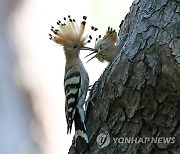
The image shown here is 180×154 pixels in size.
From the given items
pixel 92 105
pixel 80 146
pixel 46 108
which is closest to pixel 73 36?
pixel 92 105

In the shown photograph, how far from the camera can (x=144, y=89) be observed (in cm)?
228

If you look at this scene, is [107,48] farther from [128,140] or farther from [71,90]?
[128,140]

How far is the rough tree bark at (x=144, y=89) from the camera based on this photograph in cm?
223

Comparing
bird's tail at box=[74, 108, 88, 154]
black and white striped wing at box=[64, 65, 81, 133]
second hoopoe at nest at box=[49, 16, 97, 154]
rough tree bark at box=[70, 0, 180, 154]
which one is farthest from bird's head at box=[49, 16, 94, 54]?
bird's tail at box=[74, 108, 88, 154]

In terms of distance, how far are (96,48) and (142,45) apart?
0.43 meters

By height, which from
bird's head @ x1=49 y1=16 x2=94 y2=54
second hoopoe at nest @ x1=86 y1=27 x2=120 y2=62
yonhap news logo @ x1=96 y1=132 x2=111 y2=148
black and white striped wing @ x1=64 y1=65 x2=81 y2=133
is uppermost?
bird's head @ x1=49 y1=16 x2=94 y2=54

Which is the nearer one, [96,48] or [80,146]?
[80,146]

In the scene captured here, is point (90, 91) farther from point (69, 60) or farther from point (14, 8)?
point (14, 8)

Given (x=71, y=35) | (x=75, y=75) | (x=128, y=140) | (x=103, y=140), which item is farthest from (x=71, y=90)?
(x=128, y=140)

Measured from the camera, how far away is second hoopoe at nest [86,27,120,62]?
267 centimetres

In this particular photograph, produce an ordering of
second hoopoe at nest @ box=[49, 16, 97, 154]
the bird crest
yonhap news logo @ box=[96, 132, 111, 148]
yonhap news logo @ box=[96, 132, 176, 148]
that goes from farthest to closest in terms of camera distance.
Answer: the bird crest → second hoopoe at nest @ box=[49, 16, 97, 154] → yonhap news logo @ box=[96, 132, 111, 148] → yonhap news logo @ box=[96, 132, 176, 148]

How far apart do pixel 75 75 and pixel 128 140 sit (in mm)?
560

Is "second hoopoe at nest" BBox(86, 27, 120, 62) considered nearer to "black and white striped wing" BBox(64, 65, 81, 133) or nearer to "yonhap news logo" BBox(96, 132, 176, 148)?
"black and white striped wing" BBox(64, 65, 81, 133)

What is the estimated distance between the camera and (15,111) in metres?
4.21
